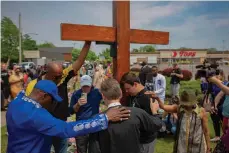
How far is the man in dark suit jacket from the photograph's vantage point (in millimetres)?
2607

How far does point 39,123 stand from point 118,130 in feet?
2.23

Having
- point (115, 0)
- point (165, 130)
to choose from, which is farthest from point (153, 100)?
point (165, 130)

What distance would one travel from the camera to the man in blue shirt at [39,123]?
2480 mm

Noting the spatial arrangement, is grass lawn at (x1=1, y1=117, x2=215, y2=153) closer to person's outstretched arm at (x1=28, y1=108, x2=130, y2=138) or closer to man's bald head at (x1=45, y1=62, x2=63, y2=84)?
man's bald head at (x1=45, y1=62, x2=63, y2=84)

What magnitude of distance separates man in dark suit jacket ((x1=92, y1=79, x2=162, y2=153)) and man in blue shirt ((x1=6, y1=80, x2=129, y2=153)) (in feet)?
0.30

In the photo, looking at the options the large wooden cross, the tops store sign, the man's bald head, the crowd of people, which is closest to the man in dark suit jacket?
the crowd of people

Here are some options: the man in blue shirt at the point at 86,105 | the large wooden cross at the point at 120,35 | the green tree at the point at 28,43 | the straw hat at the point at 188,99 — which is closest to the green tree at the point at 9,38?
the green tree at the point at 28,43

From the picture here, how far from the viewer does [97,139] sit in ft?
8.71

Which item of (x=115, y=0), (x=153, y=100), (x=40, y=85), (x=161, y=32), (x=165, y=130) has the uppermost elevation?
(x=115, y=0)

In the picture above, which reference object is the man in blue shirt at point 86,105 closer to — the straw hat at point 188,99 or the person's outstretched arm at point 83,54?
the person's outstretched arm at point 83,54

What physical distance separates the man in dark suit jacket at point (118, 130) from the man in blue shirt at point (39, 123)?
0.09 m

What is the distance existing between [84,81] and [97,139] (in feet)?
6.36

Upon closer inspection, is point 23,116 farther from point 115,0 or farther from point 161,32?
point 161,32

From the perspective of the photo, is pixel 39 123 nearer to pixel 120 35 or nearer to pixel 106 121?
pixel 106 121
